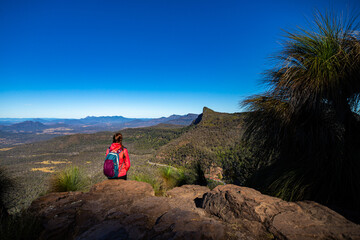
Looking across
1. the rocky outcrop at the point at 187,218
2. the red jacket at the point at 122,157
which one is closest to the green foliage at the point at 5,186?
the rocky outcrop at the point at 187,218

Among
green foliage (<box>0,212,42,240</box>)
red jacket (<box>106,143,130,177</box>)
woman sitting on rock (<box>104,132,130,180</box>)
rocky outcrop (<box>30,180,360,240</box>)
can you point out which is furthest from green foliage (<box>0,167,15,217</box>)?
green foliage (<box>0,212,42,240</box>)

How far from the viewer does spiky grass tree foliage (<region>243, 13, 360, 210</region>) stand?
2.89m

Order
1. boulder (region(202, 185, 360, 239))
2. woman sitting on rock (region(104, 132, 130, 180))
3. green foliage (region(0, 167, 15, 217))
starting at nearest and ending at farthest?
boulder (region(202, 185, 360, 239)), woman sitting on rock (region(104, 132, 130, 180)), green foliage (region(0, 167, 15, 217))

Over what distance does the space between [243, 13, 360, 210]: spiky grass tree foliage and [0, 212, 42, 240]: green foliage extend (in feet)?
13.3

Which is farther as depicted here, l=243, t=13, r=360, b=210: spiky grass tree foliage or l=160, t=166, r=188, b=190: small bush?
l=160, t=166, r=188, b=190: small bush

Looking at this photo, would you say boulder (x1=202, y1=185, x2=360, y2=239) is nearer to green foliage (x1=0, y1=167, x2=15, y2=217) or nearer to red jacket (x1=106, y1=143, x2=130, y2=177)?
red jacket (x1=106, y1=143, x2=130, y2=177)

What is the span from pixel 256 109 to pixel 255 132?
590 mm

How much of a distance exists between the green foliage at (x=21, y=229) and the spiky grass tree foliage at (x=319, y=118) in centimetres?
404

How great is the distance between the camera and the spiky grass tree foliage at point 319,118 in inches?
114

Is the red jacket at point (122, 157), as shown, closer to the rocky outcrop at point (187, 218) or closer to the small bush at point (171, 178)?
the rocky outcrop at point (187, 218)

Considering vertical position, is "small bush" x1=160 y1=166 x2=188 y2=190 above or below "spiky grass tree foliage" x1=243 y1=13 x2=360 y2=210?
below

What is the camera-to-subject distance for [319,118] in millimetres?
3314

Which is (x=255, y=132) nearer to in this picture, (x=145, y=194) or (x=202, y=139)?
(x=145, y=194)

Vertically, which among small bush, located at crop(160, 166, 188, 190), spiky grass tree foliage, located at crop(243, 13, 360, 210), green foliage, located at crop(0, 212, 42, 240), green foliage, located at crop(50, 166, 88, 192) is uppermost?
spiky grass tree foliage, located at crop(243, 13, 360, 210)
